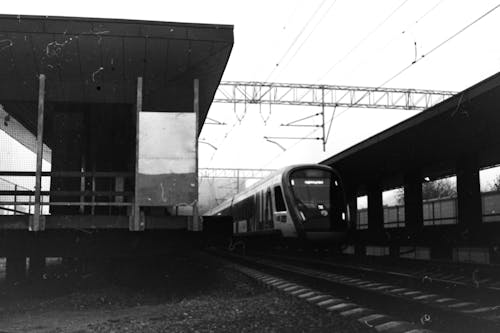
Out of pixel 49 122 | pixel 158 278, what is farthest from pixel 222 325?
pixel 49 122

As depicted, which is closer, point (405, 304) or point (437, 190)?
point (405, 304)

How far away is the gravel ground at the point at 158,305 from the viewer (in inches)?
296

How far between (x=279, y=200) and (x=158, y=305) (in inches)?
396

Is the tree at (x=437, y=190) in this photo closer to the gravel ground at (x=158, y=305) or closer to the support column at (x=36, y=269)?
the gravel ground at (x=158, y=305)

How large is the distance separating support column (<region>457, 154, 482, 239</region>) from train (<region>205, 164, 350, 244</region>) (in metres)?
4.71

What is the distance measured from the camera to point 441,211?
88.5 ft

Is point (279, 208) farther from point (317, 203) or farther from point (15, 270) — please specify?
point (15, 270)

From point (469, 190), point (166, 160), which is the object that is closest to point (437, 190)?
point (469, 190)

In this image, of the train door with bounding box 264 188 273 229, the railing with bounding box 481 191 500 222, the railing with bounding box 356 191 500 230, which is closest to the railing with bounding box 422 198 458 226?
the railing with bounding box 356 191 500 230

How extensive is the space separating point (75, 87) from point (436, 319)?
30.1ft

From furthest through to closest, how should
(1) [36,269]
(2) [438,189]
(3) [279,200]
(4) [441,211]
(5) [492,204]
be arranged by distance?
1. (2) [438,189]
2. (4) [441,211]
3. (5) [492,204]
4. (3) [279,200]
5. (1) [36,269]

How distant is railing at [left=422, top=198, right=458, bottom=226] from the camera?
25.2m

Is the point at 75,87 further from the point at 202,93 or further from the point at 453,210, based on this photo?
the point at 453,210

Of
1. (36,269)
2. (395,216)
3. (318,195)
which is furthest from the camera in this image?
(395,216)
